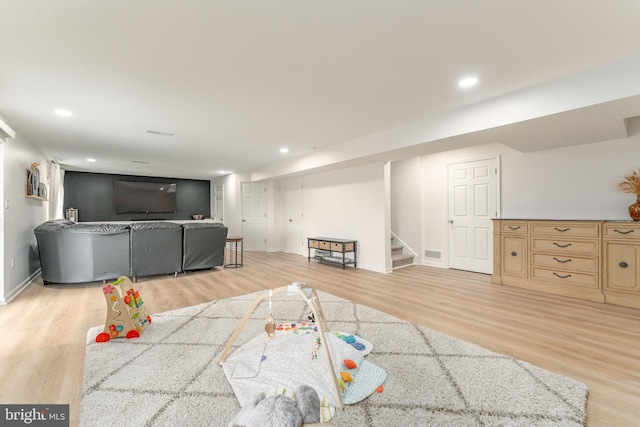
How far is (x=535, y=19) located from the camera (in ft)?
5.95

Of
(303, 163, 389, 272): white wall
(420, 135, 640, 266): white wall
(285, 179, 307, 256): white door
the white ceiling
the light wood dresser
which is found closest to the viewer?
the white ceiling

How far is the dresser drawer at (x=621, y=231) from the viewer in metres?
3.19

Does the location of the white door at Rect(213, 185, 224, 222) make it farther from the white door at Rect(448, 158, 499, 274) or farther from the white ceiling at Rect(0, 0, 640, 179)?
the white door at Rect(448, 158, 499, 274)

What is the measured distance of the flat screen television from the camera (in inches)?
330

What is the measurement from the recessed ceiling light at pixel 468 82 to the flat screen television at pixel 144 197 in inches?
352

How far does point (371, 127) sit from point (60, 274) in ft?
16.3

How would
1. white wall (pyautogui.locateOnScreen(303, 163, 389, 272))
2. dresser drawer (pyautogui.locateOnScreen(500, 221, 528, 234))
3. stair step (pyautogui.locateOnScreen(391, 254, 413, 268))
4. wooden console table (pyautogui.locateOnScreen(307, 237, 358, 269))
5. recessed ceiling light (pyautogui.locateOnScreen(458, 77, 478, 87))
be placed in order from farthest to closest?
wooden console table (pyautogui.locateOnScreen(307, 237, 358, 269)), stair step (pyautogui.locateOnScreen(391, 254, 413, 268)), white wall (pyautogui.locateOnScreen(303, 163, 389, 272)), dresser drawer (pyautogui.locateOnScreen(500, 221, 528, 234)), recessed ceiling light (pyautogui.locateOnScreen(458, 77, 478, 87))

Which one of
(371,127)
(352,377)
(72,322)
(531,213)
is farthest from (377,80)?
(72,322)

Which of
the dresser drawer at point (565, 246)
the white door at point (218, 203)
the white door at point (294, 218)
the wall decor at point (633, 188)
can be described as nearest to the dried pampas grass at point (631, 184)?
the wall decor at point (633, 188)

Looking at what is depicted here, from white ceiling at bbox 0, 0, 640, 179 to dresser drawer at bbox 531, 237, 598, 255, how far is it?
1314 mm

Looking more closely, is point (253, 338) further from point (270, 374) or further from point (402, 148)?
point (402, 148)

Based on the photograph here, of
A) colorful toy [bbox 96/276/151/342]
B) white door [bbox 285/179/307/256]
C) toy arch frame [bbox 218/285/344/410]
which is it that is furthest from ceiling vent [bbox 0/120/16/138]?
white door [bbox 285/179/307/256]

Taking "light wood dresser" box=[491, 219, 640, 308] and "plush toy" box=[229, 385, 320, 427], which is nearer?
"plush toy" box=[229, 385, 320, 427]

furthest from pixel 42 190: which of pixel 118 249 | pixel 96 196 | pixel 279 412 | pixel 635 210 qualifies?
pixel 635 210
